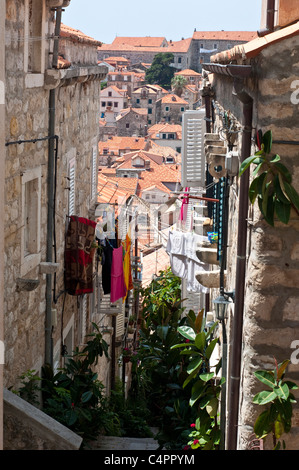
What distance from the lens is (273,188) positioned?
6719 mm

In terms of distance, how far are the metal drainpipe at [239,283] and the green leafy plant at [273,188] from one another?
626mm

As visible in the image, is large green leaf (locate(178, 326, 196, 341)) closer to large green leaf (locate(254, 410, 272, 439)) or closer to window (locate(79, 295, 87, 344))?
large green leaf (locate(254, 410, 272, 439))

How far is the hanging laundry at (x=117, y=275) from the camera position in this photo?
590 inches

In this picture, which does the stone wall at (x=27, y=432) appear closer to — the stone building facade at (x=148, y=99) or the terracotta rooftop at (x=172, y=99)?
the terracotta rooftop at (x=172, y=99)

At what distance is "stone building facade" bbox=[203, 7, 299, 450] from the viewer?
6.69 m

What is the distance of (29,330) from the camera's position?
33.5 feet

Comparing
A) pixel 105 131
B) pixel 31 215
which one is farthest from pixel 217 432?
pixel 105 131

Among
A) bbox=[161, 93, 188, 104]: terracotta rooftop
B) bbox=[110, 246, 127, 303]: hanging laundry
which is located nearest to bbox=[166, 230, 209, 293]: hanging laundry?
bbox=[110, 246, 127, 303]: hanging laundry

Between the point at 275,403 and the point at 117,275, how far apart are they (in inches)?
332

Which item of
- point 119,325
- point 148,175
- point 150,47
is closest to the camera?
point 119,325

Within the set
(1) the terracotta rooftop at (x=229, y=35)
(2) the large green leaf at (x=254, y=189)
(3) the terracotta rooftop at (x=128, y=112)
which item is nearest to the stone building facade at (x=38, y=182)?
(2) the large green leaf at (x=254, y=189)

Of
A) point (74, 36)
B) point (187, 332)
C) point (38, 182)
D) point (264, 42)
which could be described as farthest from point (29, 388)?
point (74, 36)

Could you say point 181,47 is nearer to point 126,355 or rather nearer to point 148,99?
point 148,99
